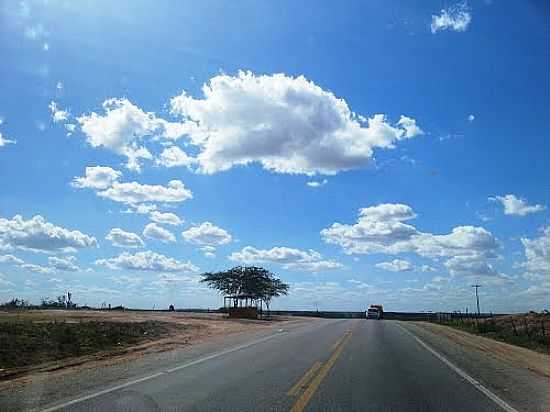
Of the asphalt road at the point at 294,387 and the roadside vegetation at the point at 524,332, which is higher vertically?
the roadside vegetation at the point at 524,332

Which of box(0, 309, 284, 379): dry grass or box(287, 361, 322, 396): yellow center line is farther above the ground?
box(0, 309, 284, 379): dry grass

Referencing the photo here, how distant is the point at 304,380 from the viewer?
45.8ft

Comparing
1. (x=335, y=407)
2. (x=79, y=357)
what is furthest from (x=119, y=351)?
(x=335, y=407)

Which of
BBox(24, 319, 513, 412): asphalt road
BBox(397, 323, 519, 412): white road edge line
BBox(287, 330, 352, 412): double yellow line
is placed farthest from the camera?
BBox(397, 323, 519, 412): white road edge line

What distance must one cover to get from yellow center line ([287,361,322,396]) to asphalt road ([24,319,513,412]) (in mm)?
19

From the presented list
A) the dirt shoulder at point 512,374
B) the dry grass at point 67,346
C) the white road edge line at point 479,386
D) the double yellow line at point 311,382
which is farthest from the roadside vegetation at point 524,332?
the dry grass at point 67,346

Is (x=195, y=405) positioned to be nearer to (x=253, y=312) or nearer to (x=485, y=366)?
(x=485, y=366)

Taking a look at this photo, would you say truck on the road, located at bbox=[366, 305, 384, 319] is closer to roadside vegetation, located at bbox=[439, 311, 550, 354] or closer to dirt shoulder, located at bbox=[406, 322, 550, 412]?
roadside vegetation, located at bbox=[439, 311, 550, 354]

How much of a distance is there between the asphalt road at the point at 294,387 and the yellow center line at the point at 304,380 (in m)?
0.02

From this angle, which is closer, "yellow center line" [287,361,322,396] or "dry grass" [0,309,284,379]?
"yellow center line" [287,361,322,396]

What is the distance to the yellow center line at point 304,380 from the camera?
40.6 ft

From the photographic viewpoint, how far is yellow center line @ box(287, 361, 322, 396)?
12367mm

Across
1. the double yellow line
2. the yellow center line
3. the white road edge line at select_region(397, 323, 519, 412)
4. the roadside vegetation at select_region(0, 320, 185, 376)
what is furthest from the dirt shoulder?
the roadside vegetation at select_region(0, 320, 185, 376)

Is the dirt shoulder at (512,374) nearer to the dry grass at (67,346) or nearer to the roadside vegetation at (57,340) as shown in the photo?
the dry grass at (67,346)
